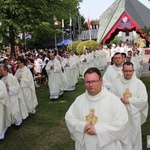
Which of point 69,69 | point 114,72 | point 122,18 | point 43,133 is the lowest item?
point 43,133

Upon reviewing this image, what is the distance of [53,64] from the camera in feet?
36.9

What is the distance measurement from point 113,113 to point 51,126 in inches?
178

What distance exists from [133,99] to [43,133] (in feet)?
10.5

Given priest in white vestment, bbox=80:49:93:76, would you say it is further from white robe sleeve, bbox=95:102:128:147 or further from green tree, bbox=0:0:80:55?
white robe sleeve, bbox=95:102:128:147

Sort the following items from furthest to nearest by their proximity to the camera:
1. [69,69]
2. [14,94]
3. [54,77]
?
[69,69] < [54,77] < [14,94]

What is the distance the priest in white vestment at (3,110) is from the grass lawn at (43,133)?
0.34 metres

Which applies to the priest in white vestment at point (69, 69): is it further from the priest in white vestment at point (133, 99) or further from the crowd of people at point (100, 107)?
the priest in white vestment at point (133, 99)

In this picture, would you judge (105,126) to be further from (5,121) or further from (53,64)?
(53,64)

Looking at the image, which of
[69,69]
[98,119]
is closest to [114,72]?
Result: [98,119]

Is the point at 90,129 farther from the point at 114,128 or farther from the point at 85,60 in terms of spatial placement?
the point at 85,60

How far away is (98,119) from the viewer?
3590 mm

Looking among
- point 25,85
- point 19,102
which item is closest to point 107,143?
point 19,102

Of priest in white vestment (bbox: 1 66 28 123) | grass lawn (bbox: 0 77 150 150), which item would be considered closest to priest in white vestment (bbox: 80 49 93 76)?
grass lawn (bbox: 0 77 150 150)

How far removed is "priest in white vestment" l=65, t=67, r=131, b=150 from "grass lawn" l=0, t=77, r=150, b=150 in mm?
2643
